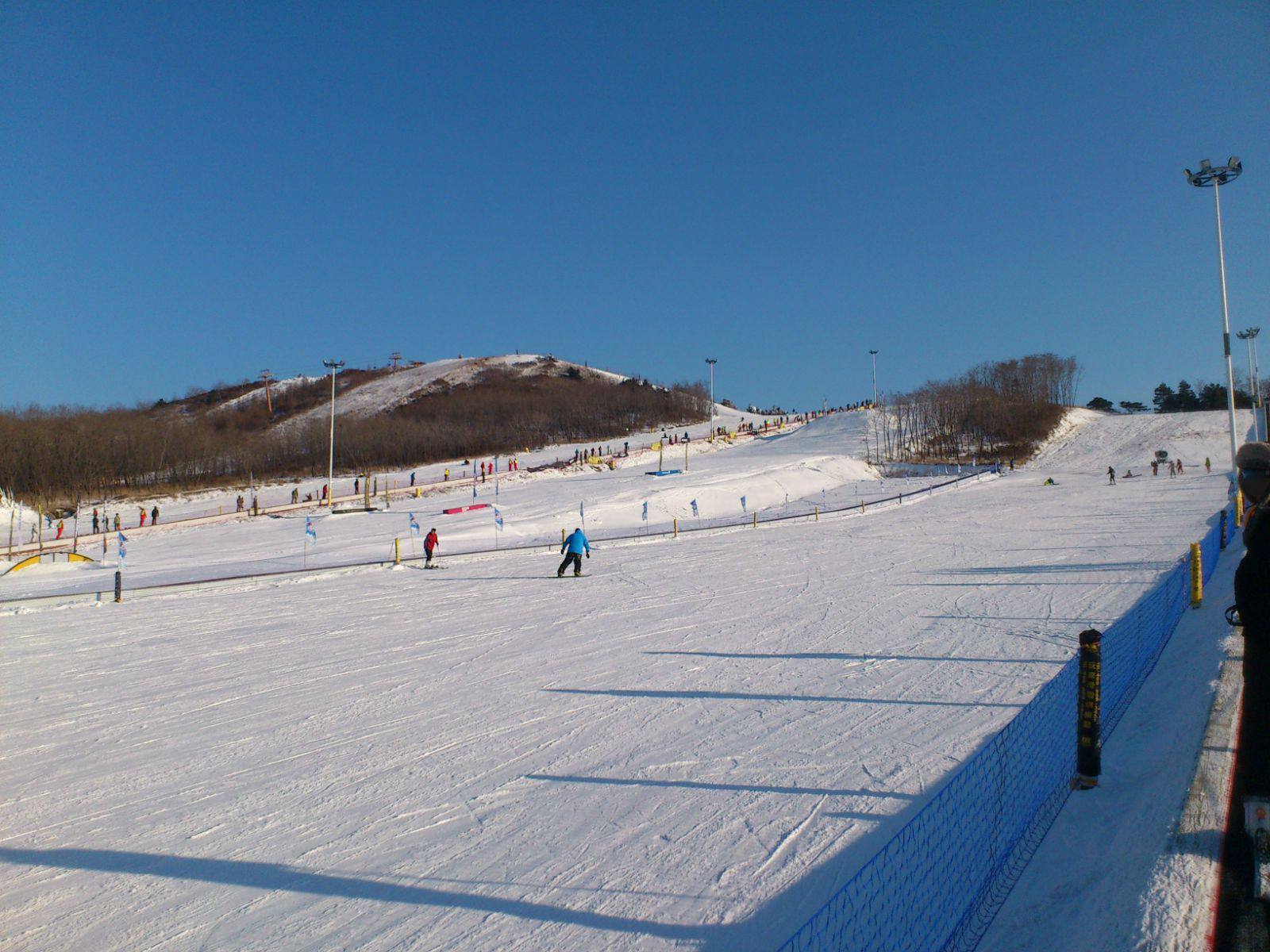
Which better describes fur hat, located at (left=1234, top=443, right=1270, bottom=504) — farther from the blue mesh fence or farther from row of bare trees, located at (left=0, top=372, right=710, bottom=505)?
row of bare trees, located at (left=0, top=372, right=710, bottom=505)

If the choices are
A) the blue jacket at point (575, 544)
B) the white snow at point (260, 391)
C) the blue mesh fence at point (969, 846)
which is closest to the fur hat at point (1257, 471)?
the blue mesh fence at point (969, 846)

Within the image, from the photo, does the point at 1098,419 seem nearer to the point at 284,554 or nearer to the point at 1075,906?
the point at 284,554

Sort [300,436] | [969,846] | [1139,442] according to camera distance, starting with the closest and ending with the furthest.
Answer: [969,846] → [1139,442] → [300,436]

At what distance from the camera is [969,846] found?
477 cm

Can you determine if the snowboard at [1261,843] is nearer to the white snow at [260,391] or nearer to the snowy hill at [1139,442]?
the snowy hill at [1139,442]

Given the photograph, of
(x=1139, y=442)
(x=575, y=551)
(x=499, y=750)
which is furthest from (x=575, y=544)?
(x=1139, y=442)

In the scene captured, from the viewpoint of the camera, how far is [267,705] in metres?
9.18

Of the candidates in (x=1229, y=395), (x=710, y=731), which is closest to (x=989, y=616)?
(x=710, y=731)

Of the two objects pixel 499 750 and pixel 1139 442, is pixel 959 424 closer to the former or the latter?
pixel 1139 442

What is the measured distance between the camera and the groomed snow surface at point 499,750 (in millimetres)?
4703

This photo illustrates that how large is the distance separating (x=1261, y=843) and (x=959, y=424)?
84.3 m

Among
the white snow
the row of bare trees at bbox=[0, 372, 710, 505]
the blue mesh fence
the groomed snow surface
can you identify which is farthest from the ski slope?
the white snow

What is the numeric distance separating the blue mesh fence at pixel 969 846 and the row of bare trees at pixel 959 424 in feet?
205

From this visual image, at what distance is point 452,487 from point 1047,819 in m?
45.1
